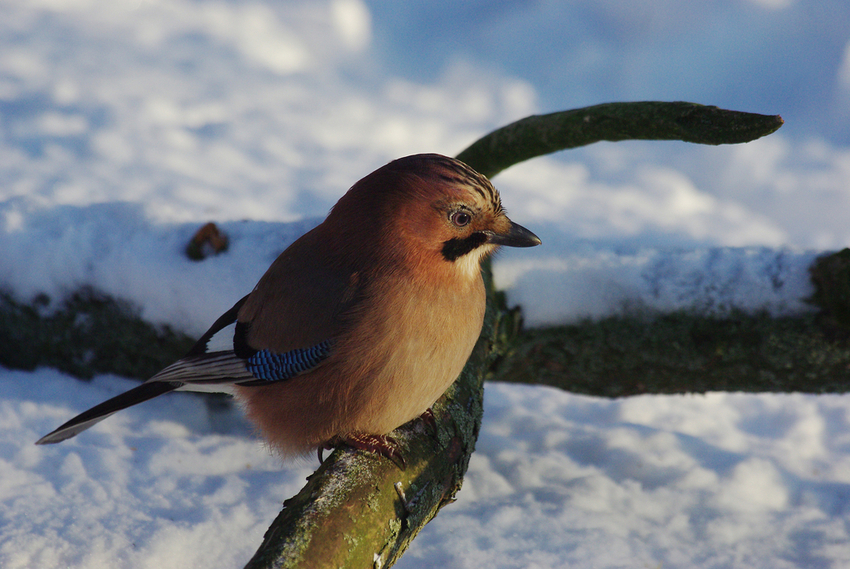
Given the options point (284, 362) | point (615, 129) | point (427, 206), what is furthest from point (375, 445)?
point (615, 129)

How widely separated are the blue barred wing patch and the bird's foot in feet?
0.81

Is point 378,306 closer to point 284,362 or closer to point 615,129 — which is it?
point 284,362

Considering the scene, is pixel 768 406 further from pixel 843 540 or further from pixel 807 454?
pixel 843 540

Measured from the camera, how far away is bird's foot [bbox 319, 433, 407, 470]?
6.00ft

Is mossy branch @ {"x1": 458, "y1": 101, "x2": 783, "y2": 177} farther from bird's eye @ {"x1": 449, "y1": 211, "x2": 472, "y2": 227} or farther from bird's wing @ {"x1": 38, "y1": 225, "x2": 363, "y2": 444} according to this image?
bird's wing @ {"x1": 38, "y1": 225, "x2": 363, "y2": 444}

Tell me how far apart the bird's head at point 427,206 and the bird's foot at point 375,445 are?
57 centimetres

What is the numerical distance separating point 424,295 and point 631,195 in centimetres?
497

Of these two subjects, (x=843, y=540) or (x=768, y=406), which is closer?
(x=843, y=540)

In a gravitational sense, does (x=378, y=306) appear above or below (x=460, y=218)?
below

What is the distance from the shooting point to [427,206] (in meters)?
1.82

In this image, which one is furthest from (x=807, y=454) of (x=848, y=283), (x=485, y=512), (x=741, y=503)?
(x=485, y=512)

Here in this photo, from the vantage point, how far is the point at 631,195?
6.23 meters

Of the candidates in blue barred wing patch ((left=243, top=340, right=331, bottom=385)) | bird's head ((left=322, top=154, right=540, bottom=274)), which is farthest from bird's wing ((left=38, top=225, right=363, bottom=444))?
bird's head ((left=322, top=154, right=540, bottom=274))

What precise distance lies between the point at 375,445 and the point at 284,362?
0.39 m
